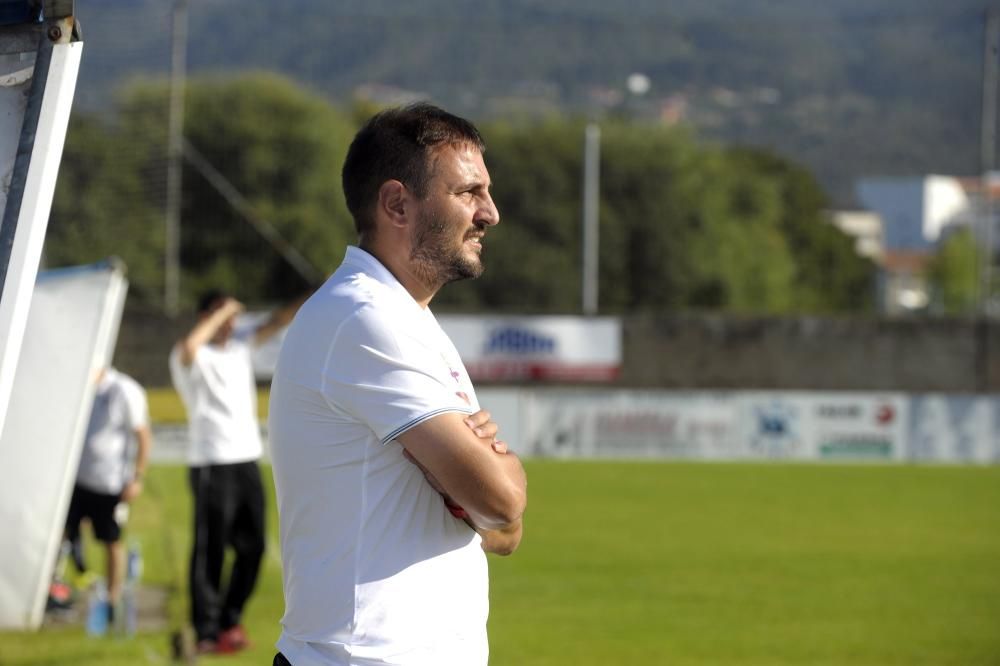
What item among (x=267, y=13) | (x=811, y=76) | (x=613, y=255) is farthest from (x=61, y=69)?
(x=811, y=76)

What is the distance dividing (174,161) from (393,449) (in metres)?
27.6

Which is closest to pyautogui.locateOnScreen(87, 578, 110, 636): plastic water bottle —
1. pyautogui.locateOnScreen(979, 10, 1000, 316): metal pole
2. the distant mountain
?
the distant mountain

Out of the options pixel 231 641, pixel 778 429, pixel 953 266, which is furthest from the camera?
pixel 953 266

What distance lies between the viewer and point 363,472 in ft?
9.27

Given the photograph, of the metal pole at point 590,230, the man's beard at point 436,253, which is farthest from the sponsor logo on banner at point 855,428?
the man's beard at point 436,253

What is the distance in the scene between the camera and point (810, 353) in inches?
1177

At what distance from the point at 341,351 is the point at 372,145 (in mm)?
463

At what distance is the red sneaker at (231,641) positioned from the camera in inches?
364

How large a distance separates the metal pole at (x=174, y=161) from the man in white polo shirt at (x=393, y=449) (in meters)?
25.4

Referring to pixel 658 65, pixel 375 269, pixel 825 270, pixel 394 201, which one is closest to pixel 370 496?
pixel 375 269

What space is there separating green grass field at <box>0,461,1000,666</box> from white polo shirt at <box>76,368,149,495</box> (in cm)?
109

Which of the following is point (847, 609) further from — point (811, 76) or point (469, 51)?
point (811, 76)

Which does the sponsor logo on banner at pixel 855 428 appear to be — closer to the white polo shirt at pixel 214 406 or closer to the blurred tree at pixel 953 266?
the white polo shirt at pixel 214 406

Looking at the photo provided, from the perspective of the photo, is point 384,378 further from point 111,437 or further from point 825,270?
point 825,270
